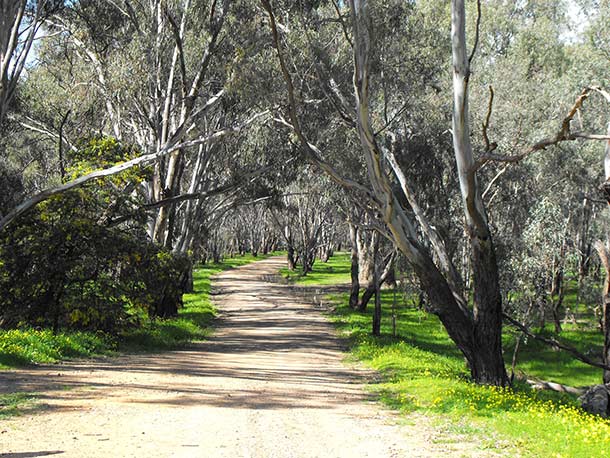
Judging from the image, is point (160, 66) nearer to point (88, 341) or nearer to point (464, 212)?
point (88, 341)

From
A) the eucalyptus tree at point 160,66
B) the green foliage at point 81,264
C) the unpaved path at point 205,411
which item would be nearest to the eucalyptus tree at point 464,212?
the unpaved path at point 205,411

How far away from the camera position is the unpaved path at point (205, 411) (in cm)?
683

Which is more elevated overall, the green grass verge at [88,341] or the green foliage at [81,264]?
the green foliage at [81,264]

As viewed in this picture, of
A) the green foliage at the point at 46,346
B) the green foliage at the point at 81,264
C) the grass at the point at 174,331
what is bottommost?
the grass at the point at 174,331

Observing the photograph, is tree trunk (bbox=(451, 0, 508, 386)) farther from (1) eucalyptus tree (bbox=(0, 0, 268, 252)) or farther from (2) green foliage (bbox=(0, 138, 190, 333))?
(1) eucalyptus tree (bbox=(0, 0, 268, 252))

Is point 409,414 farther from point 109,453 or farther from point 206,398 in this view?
point 109,453

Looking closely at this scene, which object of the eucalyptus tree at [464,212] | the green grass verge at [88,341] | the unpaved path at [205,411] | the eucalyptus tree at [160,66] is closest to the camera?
the unpaved path at [205,411]

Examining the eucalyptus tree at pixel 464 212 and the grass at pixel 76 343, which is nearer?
the grass at pixel 76 343

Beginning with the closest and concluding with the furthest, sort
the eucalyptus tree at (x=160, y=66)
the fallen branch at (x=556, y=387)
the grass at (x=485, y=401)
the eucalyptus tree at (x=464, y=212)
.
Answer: the grass at (x=485, y=401) < the eucalyptus tree at (x=464, y=212) < the fallen branch at (x=556, y=387) < the eucalyptus tree at (x=160, y=66)

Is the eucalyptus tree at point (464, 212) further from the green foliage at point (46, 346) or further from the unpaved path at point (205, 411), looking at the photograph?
the green foliage at point (46, 346)

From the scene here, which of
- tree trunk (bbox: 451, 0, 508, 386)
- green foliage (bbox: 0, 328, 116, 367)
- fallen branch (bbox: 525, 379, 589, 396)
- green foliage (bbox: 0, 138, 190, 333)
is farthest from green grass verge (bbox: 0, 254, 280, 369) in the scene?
fallen branch (bbox: 525, 379, 589, 396)

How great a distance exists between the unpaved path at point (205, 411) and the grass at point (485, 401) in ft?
1.94

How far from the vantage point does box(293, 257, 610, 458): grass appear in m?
7.29

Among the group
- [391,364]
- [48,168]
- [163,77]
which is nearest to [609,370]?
[391,364]
